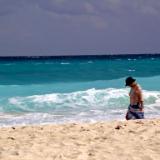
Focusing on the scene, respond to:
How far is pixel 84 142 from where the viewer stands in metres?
7.44

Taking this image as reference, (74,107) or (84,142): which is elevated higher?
(84,142)

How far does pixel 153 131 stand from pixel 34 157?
231 cm

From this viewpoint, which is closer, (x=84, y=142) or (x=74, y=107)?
(x=84, y=142)

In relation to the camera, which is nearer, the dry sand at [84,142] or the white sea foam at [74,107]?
the dry sand at [84,142]

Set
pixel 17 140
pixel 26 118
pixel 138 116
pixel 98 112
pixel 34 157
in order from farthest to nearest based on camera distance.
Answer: pixel 98 112, pixel 26 118, pixel 138 116, pixel 17 140, pixel 34 157

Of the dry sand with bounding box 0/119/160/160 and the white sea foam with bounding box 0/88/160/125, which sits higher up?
the dry sand with bounding box 0/119/160/160

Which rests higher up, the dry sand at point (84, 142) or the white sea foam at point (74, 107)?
the dry sand at point (84, 142)

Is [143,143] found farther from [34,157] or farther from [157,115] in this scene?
[157,115]

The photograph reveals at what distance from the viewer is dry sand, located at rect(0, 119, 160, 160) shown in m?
6.69


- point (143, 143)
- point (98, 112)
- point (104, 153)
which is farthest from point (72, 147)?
point (98, 112)

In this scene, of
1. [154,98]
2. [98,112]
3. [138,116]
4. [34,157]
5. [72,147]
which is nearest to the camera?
[34,157]

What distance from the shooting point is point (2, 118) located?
1358cm

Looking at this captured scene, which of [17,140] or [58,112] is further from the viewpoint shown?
[58,112]

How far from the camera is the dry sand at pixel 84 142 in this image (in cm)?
669
